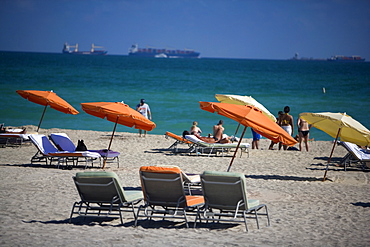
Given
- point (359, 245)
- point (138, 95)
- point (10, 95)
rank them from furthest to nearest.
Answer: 1. point (138, 95)
2. point (10, 95)
3. point (359, 245)

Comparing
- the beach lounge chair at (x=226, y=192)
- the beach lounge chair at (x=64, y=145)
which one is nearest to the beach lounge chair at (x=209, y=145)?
the beach lounge chair at (x=64, y=145)

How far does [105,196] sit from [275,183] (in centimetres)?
451

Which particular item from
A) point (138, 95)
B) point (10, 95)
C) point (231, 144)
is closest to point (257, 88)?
point (138, 95)

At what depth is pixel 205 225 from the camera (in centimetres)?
691

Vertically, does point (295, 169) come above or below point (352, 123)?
below

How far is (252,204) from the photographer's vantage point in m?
6.75

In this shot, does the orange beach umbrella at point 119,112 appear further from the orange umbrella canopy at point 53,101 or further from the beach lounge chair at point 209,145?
the beach lounge chair at point 209,145

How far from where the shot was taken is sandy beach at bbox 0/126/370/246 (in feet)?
20.0

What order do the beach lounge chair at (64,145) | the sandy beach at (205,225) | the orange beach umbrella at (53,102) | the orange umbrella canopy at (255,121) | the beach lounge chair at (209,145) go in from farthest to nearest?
the beach lounge chair at (209,145), the orange beach umbrella at (53,102), the beach lounge chair at (64,145), the orange umbrella canopy at (255,121), the sandy beach at (205,225)

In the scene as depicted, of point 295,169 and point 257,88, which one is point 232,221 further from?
point 257,88

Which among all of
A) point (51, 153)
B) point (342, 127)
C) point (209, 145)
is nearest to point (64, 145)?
point (51, 153)

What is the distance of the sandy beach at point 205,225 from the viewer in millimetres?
6102

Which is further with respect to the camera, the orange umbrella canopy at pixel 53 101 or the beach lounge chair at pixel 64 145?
the orange umbrella canopy at pixel 53 101

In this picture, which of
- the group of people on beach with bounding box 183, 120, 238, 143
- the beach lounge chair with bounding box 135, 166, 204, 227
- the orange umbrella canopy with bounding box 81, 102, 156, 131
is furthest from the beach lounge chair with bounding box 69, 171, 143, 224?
the group of people on beach with bounding box 183, 120, 238, 143
